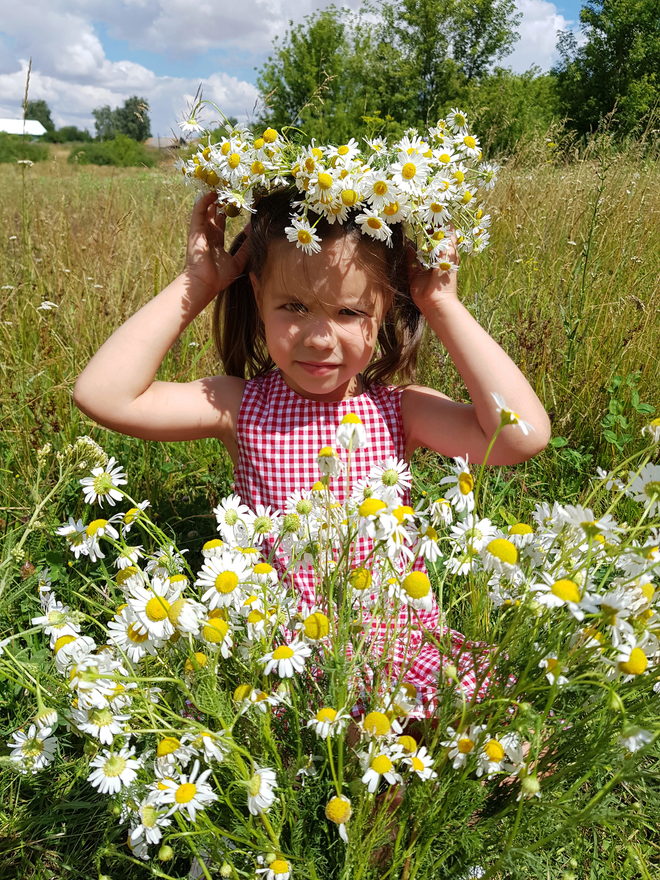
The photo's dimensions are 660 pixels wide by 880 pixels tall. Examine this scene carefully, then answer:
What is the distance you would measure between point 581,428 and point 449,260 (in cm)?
137

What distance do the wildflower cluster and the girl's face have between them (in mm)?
602

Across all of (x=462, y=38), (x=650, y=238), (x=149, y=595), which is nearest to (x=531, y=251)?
(x=650, y=238)

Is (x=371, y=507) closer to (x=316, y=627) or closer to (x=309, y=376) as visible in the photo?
(x=316, y=627)

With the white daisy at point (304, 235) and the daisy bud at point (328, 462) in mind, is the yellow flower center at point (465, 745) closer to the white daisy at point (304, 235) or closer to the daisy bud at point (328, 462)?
the daisy bud at point (328, 462)

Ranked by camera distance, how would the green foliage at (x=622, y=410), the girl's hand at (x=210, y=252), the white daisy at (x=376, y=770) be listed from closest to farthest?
the white daisy at (x=376, y=770), the girl's hand at (x=210, y=252), the green foliage at (x=622, y=410)

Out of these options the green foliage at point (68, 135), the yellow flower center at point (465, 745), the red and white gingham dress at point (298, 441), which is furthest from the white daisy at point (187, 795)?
the green foliage at point (68, 135)

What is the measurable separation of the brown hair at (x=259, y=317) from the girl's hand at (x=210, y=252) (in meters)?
0.04

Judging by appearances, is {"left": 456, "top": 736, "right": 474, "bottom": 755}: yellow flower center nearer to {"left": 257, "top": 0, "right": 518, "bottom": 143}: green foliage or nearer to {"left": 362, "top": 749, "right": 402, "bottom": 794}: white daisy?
{"left": 362, "top": 749, "right": 402, "bottom": 794}: white daisy

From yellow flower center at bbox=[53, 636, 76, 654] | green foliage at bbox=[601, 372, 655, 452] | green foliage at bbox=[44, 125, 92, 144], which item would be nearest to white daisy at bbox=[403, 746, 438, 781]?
yellow flower center at bbox=[53, 636, 76, 654]

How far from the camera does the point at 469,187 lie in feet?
5.32

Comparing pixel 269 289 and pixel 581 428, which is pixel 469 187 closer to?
pixel 269 289

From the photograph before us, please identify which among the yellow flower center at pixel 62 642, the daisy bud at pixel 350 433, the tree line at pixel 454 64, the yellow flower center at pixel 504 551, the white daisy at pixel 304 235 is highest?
the tree line at pixel 454 64

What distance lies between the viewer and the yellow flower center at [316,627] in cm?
102

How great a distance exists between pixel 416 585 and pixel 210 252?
134 cm
